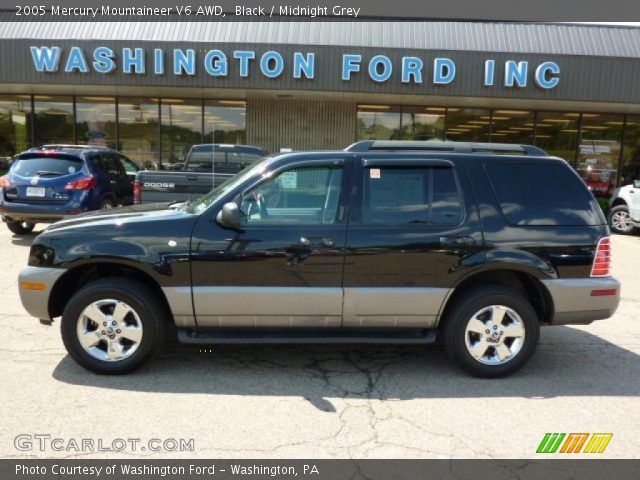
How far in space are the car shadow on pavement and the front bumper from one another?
54 cm

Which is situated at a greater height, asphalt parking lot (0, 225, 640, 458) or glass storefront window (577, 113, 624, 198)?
glass storefront window (577, 113, 624, 198)

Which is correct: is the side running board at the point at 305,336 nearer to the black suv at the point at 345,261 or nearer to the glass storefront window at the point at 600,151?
the black suv at the point at 345,261

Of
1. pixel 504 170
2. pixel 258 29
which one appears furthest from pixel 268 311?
pixel 258 29

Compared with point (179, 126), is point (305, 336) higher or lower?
lower

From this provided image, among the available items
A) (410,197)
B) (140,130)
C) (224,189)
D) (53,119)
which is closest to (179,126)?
(140,130)

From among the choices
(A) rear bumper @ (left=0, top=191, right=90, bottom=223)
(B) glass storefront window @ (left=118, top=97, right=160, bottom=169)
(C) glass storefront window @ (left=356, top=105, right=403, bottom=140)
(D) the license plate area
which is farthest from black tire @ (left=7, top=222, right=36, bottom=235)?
(C) glass storefront window @ (left=356, top=105, right=403, bottom=140)

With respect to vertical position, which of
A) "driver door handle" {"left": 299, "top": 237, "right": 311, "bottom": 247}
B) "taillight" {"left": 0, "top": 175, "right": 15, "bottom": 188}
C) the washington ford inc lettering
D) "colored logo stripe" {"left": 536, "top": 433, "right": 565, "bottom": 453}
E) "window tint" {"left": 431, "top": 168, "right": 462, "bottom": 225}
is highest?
the washington ford inc lettering

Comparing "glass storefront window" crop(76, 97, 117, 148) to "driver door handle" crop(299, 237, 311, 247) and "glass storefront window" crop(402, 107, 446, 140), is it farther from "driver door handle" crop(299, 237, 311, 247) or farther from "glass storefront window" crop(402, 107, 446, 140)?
"driver door handle" crop(299, 237, 311, 247)

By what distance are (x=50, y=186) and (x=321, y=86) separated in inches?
286

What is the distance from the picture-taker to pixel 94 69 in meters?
13.9

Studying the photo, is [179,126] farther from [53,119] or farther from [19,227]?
[19,227]

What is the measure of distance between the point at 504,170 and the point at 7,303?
556 cm

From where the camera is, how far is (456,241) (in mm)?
4227

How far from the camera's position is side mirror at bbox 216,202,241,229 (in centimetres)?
397
